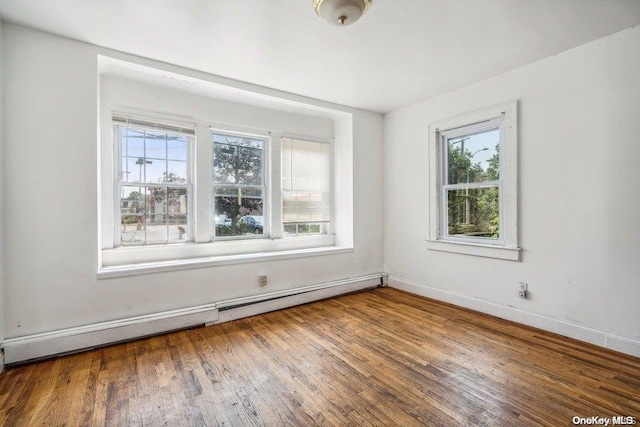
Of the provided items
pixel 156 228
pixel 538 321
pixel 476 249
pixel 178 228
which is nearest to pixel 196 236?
pixel 178 228

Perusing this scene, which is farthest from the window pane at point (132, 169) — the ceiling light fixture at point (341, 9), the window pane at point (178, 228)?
the ceiling light fixture at point (341, 9)

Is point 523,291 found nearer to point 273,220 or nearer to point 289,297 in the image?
point 289,297

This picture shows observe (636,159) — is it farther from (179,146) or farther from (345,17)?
(179,146)

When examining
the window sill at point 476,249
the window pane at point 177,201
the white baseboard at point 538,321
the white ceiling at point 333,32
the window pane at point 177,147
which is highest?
the white ceiling at point 333,32

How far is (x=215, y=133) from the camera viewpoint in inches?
141

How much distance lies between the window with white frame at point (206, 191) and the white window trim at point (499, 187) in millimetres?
1492

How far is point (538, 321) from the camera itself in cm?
281

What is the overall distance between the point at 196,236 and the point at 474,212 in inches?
128

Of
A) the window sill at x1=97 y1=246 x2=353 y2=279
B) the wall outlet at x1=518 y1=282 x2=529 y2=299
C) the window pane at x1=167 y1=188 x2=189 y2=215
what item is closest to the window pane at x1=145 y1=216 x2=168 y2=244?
the window pane at x1=167 y1=188 x2=189 y2=215

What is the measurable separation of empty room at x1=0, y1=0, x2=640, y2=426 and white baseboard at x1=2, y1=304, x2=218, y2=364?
0.01 m

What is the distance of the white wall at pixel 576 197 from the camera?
2330mm

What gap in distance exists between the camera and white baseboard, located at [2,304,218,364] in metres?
2.22

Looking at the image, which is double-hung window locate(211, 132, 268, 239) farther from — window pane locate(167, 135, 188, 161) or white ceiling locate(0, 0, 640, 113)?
white ceiling locate(0, 0, 640, 113)

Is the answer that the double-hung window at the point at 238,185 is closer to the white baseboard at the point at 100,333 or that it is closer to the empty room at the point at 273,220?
the empty room at the point at 273,220
